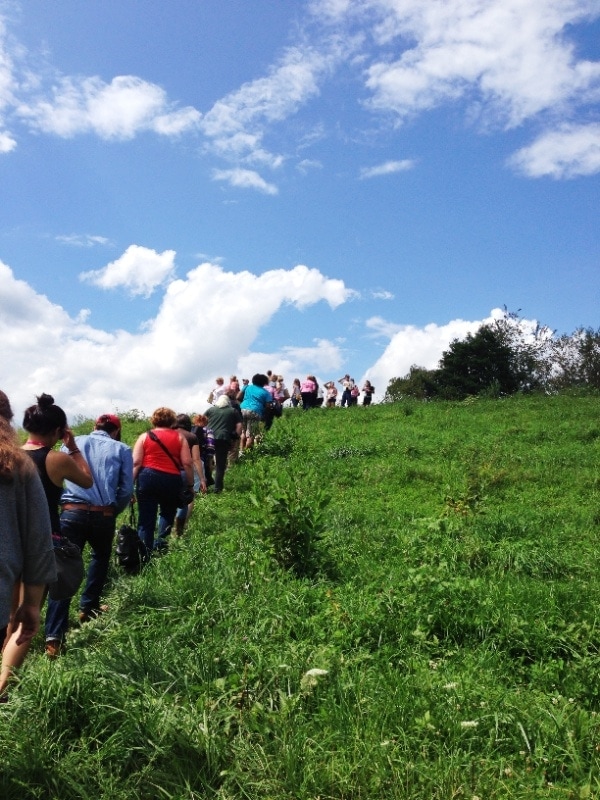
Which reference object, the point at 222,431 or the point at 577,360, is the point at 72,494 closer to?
the point at 222,431

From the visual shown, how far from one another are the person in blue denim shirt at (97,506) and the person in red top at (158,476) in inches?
64.1

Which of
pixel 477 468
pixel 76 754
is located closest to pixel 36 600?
pixel 76 754

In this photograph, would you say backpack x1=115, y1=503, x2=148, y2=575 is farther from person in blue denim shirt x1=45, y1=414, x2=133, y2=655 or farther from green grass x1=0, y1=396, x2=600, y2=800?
person in blue denim shirt x1=45, y1=414, x2=133, y2=655

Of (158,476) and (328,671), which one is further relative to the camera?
(158,476)

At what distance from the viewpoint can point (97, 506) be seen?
6082 millimetres

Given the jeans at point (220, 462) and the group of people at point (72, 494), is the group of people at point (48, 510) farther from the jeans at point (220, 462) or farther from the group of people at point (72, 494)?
the jeans at point (220, 462)

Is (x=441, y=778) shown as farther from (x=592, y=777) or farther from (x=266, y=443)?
(x=266, y=443)

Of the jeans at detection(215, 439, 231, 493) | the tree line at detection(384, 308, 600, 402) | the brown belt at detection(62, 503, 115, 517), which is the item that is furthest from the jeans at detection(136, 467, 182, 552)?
the tree line at detection(384, 308, 600, 402)

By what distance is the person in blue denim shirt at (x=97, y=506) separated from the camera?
6043 mm

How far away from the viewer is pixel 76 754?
3.50 m

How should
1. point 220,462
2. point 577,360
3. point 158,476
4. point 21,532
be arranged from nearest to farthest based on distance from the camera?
point 21,532
point 158,476
point 220,462
point 577,360

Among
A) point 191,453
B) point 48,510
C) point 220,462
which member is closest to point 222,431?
point 220,462

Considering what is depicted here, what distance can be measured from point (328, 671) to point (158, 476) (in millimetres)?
4440

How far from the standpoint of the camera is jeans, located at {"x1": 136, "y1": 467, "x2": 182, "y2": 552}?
8.12 meters
